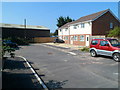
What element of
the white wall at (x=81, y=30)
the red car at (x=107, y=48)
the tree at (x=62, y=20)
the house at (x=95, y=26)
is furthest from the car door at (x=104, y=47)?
the tree at (x=62, y=20)

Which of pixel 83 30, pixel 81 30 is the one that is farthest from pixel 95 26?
pixel 81 30

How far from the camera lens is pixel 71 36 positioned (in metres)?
33.3

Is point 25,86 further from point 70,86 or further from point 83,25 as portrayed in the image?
point 83,25

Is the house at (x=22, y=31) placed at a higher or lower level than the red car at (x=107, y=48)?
higher

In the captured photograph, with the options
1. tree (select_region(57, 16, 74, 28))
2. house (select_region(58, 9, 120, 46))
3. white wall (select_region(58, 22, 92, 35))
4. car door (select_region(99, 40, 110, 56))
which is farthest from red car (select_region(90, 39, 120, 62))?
tree (select_region(57, 16, 74, 28))

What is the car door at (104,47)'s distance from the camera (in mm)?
10971

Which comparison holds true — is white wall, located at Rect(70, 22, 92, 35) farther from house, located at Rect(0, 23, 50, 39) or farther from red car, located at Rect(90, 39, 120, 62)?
house, located at Rect(0, 23, 50, 39)

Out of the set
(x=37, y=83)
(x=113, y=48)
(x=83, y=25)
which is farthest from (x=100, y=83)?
(x=83, y=25)

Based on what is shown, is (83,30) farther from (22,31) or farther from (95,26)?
(22,31)

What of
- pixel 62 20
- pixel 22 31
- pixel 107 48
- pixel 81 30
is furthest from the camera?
pixel 62 20

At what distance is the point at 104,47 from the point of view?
1130cm

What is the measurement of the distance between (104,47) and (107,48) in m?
0.37

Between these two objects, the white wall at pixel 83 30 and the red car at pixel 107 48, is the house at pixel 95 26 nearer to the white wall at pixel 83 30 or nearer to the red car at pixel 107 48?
the white wall at pixel 83 30

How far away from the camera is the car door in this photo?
1097 cm
